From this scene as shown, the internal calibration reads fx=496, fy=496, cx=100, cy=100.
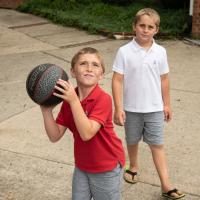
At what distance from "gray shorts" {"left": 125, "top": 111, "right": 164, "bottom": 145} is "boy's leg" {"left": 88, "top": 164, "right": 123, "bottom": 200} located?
93 cm

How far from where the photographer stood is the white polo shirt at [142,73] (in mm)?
3725

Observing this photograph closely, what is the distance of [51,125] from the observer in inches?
113

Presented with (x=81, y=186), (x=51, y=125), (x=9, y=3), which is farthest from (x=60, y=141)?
(x=9, y=3)

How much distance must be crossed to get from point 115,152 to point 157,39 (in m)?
7.23

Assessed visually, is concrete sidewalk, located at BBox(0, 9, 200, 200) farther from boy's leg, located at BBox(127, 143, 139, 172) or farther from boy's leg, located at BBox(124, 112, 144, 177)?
boy's leg, located at BBox(124, 112, 144, 177)

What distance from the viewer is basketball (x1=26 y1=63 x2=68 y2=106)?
2.66 m

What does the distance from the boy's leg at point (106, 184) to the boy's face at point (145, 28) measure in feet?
3.73

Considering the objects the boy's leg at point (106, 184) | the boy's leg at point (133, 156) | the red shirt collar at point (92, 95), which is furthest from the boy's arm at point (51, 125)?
the boy's leg at point (133, 156)

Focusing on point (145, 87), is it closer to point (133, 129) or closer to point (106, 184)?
point (133, 129)

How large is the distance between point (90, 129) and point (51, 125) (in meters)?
0.30

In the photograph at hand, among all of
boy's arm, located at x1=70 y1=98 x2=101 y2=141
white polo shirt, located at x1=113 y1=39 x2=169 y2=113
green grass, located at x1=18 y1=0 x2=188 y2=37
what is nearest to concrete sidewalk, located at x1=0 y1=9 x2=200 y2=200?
white polo shirt, located at x1=113 y1=39 x2=169 y2=113

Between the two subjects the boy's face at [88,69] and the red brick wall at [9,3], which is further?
the red brick wall at [9,3]

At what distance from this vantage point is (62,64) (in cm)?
820

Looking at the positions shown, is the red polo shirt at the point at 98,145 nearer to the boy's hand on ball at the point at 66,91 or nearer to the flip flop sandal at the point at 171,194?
the boy's hand on ball at the point at 66,91
